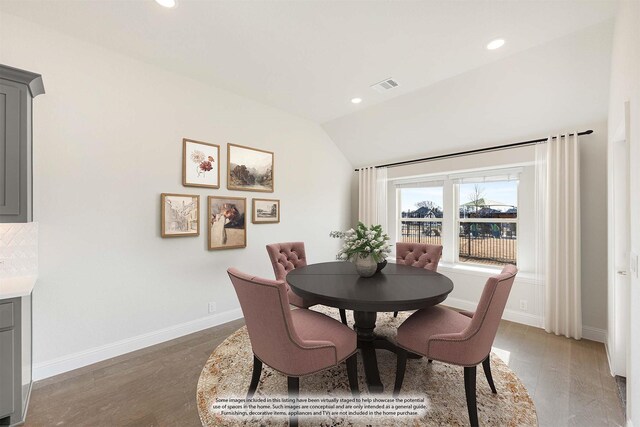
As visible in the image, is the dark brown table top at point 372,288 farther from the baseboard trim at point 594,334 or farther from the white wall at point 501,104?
the white wall at point 501,104

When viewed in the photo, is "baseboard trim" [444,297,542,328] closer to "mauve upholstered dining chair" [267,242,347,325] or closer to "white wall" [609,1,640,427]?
"white wall" [609,1,640,427]

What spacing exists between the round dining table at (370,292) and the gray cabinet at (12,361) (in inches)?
68.6

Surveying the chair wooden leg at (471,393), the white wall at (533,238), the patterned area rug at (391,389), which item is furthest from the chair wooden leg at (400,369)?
the white wall at (533,238)

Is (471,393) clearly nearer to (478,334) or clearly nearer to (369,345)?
(478,334)

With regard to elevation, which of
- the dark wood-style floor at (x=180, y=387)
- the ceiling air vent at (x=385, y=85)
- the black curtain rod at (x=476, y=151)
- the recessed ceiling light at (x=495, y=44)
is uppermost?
the ceiling air vent at (x=385, y=85)

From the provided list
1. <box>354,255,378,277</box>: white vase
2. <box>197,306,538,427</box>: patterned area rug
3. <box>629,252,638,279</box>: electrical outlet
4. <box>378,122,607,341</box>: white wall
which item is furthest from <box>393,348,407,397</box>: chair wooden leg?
<box>378,122,607,341</box>: white wall

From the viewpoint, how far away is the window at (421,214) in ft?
14.6

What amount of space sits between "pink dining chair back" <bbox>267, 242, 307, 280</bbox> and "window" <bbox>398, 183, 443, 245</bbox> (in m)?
2.38

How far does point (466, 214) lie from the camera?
13.5ft

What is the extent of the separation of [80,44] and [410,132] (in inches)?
151

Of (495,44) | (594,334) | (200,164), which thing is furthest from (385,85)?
(594,334)

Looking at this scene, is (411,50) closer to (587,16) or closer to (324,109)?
(587,16)

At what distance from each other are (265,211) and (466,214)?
121 inches

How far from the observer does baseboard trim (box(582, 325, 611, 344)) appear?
2.75 meters
